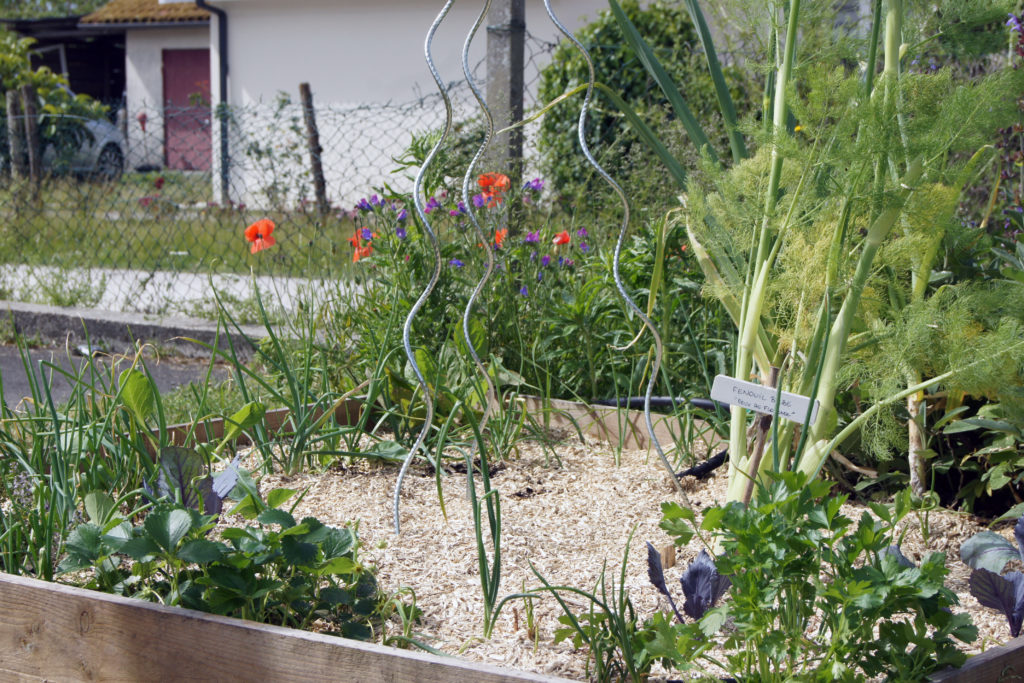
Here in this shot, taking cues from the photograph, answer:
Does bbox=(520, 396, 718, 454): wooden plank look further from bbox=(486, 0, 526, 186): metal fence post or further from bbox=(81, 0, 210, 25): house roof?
bbox=(81, 0, 210, 25): house roof

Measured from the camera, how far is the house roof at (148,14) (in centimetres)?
1623

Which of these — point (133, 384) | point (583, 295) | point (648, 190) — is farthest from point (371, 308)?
point (648, 190)

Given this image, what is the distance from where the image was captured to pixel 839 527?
132 cm

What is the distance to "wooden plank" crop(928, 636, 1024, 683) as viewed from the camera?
134 cm

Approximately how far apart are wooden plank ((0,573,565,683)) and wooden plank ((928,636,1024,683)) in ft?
1.84

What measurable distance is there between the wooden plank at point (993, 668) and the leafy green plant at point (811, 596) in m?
0.02

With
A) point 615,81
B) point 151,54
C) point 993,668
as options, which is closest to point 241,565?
point 993,668

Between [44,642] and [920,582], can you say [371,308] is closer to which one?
[44,642]

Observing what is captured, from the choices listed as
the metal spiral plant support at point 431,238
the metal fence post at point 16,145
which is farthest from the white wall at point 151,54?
the metal spiral plant support at point 431,238

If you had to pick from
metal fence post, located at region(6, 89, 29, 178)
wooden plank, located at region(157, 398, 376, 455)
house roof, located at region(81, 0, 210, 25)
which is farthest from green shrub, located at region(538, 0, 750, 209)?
house roof, located at region(81, 0, 210, 25)

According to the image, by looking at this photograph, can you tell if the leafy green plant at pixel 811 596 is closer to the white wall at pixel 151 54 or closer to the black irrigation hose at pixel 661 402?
the black irrigation hose at pixel 661 402

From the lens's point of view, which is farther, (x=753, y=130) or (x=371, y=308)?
(x=371, y=308)

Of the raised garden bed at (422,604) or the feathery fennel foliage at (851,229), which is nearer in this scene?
the raised garden bed at (422,604)

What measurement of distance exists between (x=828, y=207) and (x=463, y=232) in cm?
139
